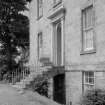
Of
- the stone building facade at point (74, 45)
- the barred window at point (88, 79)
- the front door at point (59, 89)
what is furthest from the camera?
the front door at point (59, 89)

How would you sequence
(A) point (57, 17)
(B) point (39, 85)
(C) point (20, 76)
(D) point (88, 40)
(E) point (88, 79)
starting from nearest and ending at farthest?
(E) point (88, 79)
(D) point (88, 40)
(B) point (39, 85)
(A) point (57, 17)
(C) point (20, 76)

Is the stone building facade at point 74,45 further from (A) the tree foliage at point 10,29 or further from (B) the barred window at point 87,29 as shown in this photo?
(A) the tree foliage at point 10,29

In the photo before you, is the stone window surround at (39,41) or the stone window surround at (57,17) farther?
the stone window surround at (39,41)

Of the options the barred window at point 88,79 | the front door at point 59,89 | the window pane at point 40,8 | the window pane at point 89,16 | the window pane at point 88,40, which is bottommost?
the front door at point 59,89

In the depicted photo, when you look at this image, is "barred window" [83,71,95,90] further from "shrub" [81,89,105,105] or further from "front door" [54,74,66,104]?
"front door" [54,74,66,104]

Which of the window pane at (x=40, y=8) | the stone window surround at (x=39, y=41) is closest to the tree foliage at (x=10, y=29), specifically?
the window pane at (x=40, y=8)

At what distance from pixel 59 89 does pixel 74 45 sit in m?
3.68

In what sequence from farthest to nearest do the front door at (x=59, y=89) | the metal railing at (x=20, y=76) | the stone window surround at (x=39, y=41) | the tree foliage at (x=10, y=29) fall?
the tree foliage at (x=10, y=29) → the stone window surround at (x=39, y=41) → the metal railing at (x=20, y=76) → the front door at (x=59, y=89)

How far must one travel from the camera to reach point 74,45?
40.9 feet

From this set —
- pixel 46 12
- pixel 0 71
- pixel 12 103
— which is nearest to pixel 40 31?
pixel 46 12

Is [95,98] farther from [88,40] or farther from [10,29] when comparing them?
[10,29]

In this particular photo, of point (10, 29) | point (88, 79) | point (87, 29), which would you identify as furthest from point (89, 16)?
point (10, 29)

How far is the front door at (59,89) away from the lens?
14.2 m

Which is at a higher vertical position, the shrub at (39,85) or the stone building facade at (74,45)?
the stone building facade at (74,45)
